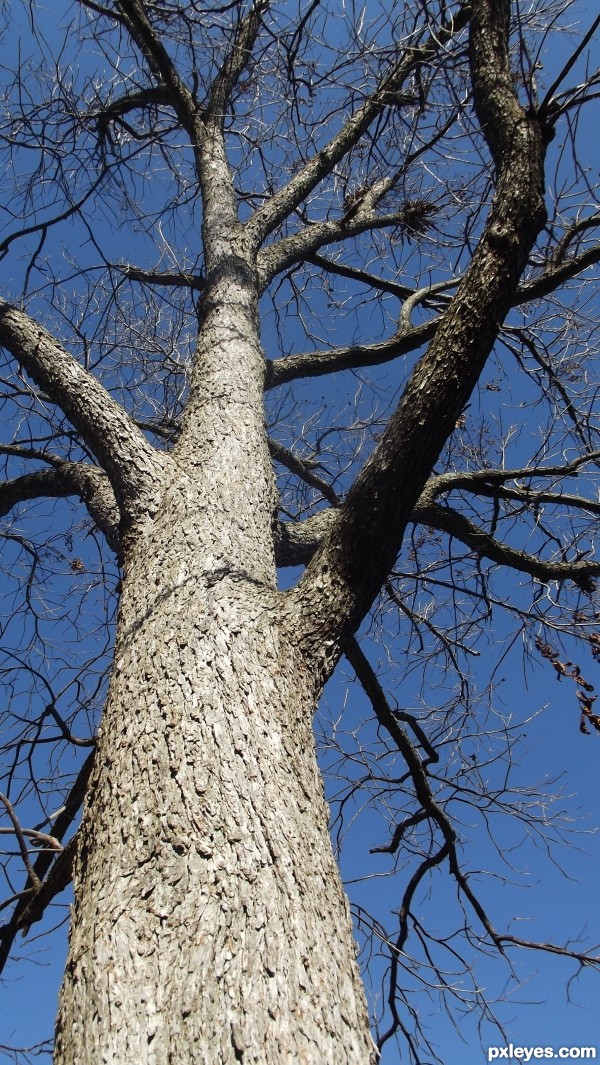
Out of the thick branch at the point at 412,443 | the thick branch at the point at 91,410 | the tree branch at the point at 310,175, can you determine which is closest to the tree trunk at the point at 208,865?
the thick branch at the point at 412,443

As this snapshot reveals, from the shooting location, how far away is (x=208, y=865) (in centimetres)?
111

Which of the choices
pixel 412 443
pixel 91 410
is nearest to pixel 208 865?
pixel 412 443

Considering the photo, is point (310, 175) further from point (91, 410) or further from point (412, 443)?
point (412, 443)

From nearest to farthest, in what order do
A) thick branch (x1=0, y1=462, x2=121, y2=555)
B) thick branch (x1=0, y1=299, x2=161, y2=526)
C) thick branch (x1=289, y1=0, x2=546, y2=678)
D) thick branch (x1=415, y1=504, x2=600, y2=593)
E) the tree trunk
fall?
the tree trunk → thick branch (x1=289, y1=0, x2=546, y2=678) → thick branch (x1=0, y1=299, x2=161, y2=526) → thick branch (x1=0, y1=462, x2=121, y2=555) → thick branch (x1=415, y1=504, x2=600, y2=593)

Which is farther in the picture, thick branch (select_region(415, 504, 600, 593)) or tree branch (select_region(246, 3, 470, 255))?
tree branch (select_region(246, 3, 470, 255))

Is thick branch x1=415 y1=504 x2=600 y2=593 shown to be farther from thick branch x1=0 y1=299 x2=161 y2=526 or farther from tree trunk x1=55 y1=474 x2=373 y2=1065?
tree trunk x1=55 y1=474 x2=373 y2=1065

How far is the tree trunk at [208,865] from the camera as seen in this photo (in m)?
0.94

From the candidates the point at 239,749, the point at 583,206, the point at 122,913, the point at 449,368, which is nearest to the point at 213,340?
the point at 449,368

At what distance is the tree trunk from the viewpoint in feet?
3.07

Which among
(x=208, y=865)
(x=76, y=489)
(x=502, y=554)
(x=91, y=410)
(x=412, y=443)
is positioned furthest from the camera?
(x=502, y=554)

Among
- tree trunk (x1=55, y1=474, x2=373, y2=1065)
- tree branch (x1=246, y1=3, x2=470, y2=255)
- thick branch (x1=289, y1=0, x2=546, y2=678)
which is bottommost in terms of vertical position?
tree trunk (x1=55, y1=474, x2=373, y2=1065)

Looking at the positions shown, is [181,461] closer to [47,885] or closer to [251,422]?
[251,422]

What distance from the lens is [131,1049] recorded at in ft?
2.99

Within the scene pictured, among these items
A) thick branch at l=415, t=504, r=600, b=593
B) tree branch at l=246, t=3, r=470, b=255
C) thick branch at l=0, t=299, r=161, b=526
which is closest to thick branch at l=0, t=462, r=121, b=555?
thick branch at l=0, t=299, r=161, b=526
